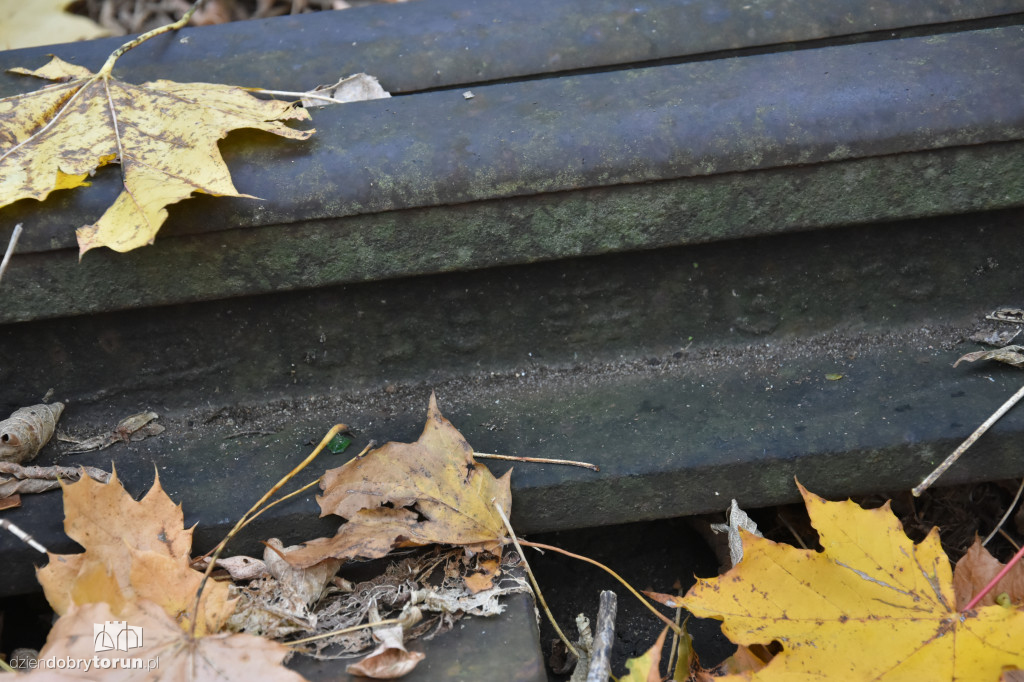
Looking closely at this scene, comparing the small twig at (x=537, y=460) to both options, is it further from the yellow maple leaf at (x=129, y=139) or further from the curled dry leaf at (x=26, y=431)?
the curled dry leaf at (x=26, y=431)

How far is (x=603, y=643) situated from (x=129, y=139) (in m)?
1.05

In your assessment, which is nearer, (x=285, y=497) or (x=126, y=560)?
(x=126, y=560)

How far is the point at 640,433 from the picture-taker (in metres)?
1.31

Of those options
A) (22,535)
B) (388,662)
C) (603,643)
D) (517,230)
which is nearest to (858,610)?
(603,643)

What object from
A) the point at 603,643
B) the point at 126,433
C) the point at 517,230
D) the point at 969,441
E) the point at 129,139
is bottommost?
the point at 603,643

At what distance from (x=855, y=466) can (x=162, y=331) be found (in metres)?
1.18

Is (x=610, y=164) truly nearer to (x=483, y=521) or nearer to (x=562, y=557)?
(x=483, y=521)

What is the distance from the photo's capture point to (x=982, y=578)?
1.17 m

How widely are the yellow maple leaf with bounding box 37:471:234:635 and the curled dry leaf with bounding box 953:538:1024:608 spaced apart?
3.46ft

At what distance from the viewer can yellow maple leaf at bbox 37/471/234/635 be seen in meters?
1.01

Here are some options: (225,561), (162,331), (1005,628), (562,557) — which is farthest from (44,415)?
(1005,628)

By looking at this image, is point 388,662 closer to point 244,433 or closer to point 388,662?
point 388,662

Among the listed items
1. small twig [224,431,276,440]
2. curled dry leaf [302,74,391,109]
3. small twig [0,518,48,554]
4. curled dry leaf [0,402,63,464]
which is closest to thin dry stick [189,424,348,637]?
small twig [224,431,276,440]

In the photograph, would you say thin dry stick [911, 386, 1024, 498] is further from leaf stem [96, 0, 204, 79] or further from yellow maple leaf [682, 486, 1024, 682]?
leaf stem [96, 0, 204, 79]
